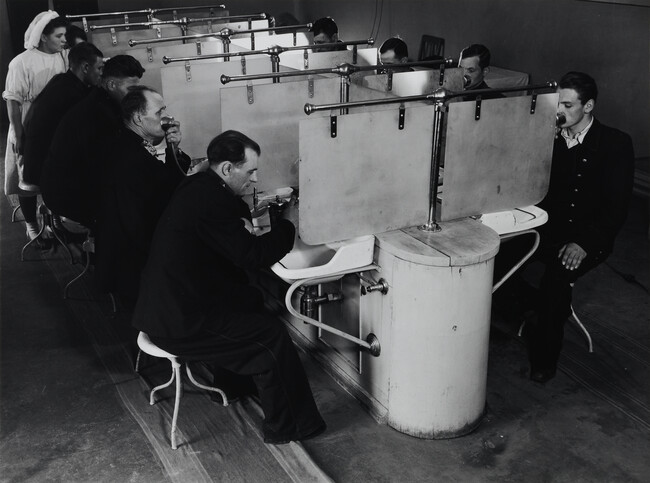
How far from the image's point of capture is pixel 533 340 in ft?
10.9

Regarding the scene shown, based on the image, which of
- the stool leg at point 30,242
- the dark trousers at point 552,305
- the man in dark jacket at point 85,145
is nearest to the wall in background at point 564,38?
the dark trousers at point 552,305

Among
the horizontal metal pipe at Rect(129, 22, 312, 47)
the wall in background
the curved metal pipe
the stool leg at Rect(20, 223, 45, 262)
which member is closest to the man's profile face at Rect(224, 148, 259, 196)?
the curved metal pipe

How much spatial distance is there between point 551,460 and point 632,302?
155cm

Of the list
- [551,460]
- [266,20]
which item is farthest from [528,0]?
[551,460]

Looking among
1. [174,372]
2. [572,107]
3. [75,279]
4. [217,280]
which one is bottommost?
[75,279]

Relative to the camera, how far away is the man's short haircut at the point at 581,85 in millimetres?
3111

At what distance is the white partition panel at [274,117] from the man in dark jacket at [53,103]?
137cm

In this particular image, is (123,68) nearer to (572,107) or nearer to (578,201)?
(572,107)

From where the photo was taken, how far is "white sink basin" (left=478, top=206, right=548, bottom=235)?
2.91 metres

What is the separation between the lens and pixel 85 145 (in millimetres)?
3674

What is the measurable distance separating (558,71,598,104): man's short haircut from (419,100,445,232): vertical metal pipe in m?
0.80

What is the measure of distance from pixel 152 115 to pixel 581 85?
1820 mm

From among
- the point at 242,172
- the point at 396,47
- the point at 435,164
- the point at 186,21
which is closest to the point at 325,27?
the point at 396,47

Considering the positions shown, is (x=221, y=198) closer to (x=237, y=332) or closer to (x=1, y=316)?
(x=237, y=332)
